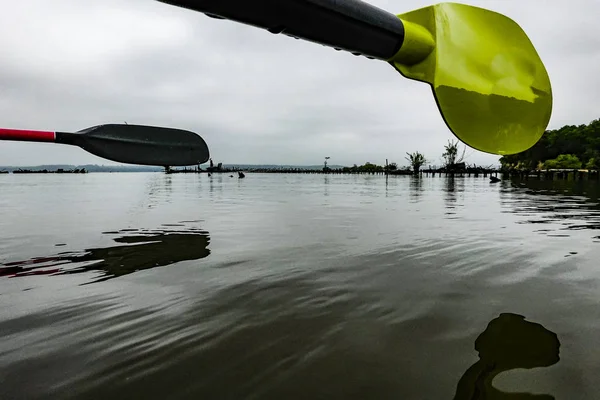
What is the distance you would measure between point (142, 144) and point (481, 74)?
12.3ft

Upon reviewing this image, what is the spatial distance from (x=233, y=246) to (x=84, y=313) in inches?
170

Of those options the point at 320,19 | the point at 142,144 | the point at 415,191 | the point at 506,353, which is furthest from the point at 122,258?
the point at 415,191

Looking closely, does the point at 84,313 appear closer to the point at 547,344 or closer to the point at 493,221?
the point at 547,344

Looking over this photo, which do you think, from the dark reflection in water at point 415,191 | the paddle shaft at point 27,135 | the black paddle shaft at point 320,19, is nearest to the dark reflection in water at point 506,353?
the black paddle shaft at point 320,19

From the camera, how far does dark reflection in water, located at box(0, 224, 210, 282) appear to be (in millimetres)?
6340

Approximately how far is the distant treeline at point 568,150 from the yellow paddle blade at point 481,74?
7422 centimetres

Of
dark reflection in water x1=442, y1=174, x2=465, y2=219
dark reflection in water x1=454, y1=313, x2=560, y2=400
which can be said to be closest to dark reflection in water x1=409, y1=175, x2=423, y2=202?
dark reflection in water x1=442, y1=174, x2=465, y2=219

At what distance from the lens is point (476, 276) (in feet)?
18.6

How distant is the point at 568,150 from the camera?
79.4m

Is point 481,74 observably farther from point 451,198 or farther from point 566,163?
point 566,163

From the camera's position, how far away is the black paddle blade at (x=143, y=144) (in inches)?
165

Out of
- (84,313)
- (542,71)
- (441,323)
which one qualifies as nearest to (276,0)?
(542,71)

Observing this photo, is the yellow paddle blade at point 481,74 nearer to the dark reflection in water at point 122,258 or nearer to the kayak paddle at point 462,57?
the kayak paddle at point 462,57

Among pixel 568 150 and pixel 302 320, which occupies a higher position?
pixel 568 150
